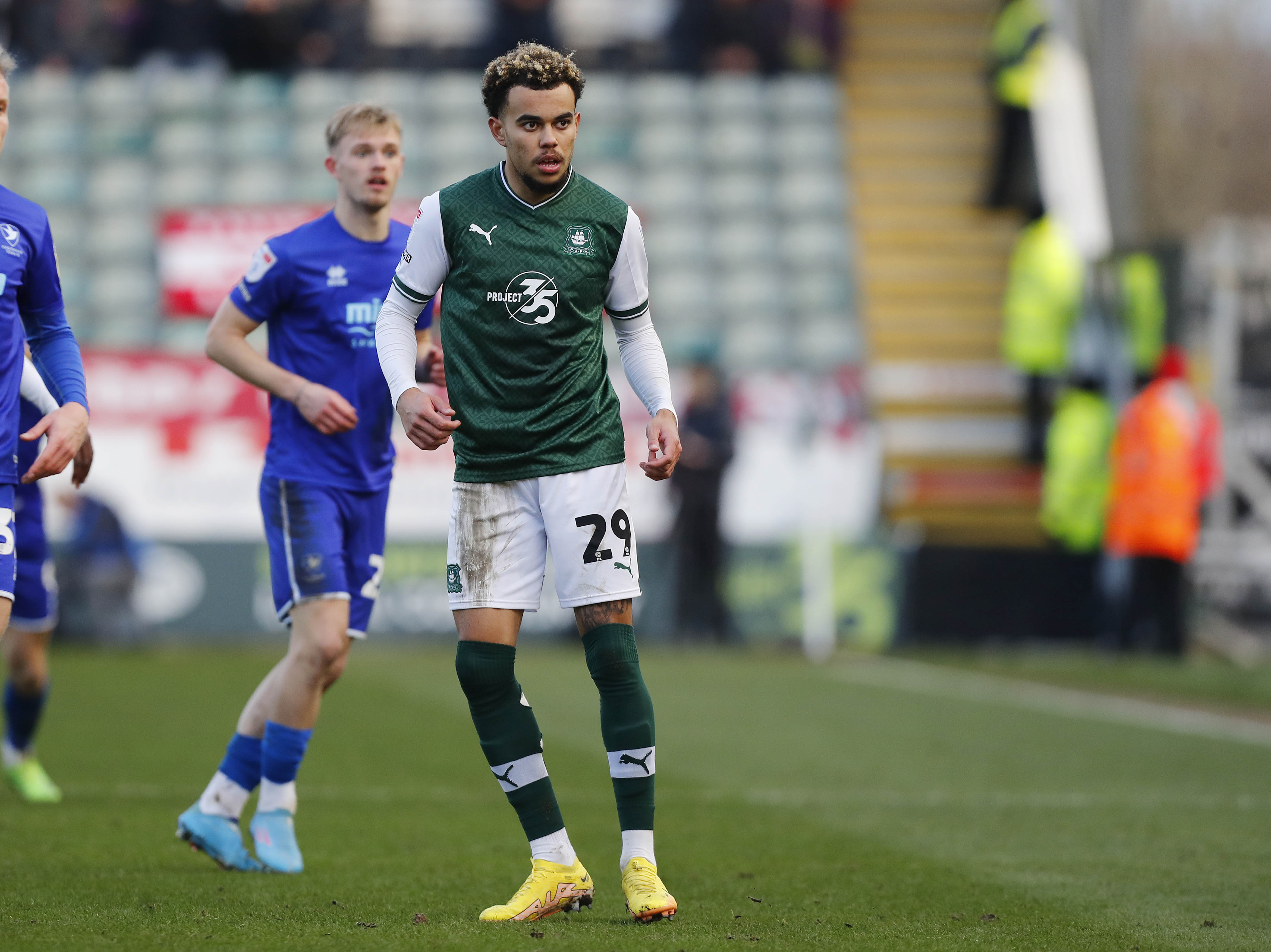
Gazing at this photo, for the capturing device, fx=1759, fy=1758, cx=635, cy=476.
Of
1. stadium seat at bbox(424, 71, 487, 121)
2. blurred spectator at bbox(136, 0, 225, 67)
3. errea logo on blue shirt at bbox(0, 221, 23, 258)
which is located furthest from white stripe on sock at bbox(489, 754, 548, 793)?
blurred spectator at bbox(136, 0, 225, 67)

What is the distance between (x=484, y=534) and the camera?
14.8 feet

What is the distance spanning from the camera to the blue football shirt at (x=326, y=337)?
5.50 meters

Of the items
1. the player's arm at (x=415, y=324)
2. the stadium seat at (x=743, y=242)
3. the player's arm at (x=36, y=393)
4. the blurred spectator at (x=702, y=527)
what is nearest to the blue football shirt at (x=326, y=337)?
the player's arm at (x=36, y=393)

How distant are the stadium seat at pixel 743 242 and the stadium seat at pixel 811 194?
1.30 ft

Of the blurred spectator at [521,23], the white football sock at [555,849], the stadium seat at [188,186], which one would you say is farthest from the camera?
the blurred spectator at [521,23]

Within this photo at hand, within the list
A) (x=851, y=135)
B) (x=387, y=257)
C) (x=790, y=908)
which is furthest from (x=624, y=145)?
(x=790, y=908)

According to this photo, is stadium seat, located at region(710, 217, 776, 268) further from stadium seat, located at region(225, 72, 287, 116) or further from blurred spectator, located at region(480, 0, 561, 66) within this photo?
stadium seat, located at region(225, 72, 287, 116)

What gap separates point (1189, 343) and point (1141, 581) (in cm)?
221

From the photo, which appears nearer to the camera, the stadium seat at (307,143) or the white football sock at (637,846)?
the white football sock at (637,846)

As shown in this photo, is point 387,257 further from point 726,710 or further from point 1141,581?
point 1141,581

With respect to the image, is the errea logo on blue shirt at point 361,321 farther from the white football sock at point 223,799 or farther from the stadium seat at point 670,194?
the stadium seat at point 670,194

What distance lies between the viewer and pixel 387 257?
18.5ft

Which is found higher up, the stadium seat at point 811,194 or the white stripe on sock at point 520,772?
the stadium seat at point 811,194

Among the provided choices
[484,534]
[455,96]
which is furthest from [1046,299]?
[484,534]
